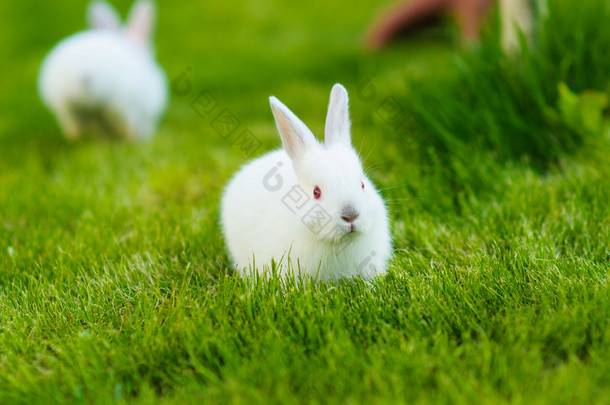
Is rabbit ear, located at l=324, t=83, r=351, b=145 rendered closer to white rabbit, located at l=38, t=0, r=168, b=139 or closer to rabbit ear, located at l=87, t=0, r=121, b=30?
white rabbit, located at l=38, t=0, r=168, b=139

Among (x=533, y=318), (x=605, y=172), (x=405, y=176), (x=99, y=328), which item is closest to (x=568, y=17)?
(x=605, y=172)

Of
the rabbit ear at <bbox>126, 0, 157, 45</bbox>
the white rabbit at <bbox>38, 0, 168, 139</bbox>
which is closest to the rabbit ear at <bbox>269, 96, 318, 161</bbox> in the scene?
the white rabbit at <bbox>38, 0, 168, 139</bbox>

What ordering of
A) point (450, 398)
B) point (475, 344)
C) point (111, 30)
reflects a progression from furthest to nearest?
point (111, 30) → point (475, 344) → point (450, 398)

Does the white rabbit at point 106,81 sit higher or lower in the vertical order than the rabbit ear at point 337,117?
higher

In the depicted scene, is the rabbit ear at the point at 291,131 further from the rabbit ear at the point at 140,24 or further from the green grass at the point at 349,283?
the rabbit ear at the point at 140,24

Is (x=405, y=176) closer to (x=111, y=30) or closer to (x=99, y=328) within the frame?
(x=99, y=328)

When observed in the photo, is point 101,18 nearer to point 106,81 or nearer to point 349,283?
point 106,81

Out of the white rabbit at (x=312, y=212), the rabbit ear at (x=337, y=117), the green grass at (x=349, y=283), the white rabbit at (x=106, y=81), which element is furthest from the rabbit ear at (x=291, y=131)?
the white rabbit at (x=106, y=81)
